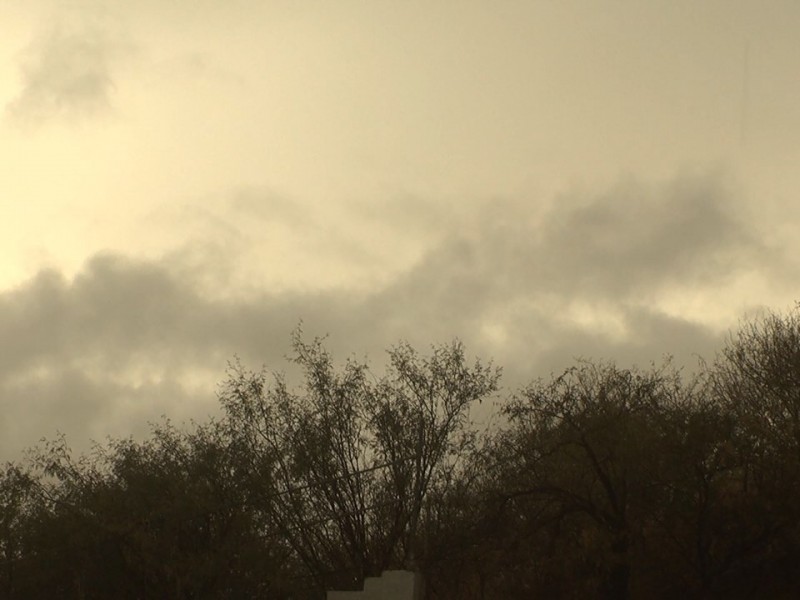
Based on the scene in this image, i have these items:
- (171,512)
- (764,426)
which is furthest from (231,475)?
(764,426)

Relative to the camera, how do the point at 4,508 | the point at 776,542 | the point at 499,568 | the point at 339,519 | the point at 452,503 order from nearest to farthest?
the point at 776,542
the point at 499,568
the point at 452,503
the point at 339,519
the point at 4,508

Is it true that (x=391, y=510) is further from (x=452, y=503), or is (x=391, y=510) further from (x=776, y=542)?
(x=776, y=542)

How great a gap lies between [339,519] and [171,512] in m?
5.61

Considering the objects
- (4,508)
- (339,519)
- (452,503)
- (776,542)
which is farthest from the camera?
(4,508)

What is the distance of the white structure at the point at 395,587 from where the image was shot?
26.0 m

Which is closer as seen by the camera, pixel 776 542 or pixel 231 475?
pixel 776 542

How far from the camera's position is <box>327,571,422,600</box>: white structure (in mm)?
25984

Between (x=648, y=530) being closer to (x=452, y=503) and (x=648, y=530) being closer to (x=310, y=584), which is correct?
(x=452, y=503)

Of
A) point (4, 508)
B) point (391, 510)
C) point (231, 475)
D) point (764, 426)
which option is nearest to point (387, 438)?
point (391, 510)

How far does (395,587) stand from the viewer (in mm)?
26250

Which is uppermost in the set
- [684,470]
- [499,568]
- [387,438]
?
[387,438]

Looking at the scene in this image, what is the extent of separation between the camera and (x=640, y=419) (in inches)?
1216

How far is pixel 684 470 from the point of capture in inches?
1180

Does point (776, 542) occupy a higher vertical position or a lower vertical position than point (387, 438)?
lower
